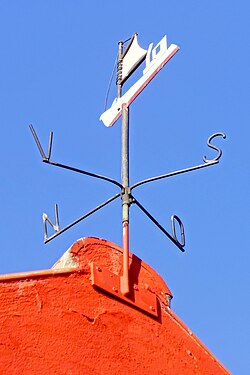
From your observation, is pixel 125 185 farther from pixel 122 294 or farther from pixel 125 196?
pixel 122 294

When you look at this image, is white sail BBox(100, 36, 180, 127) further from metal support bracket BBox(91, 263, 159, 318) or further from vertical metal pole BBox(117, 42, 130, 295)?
→ metal support bracket BBox(91, 263, 159, 318)

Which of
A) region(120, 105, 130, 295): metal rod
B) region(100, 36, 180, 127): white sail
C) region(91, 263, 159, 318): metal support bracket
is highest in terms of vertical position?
region(100, 36, 180, 127): white sail

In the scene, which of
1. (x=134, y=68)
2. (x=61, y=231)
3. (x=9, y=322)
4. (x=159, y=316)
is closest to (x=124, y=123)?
(x=134, y=68)

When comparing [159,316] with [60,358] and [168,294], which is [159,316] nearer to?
[168,294]

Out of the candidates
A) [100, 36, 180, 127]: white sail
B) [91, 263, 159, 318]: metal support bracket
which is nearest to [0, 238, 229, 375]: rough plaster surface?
[91, 263, 159, 318]: metal support bracket

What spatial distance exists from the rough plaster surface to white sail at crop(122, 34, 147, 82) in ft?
4.28

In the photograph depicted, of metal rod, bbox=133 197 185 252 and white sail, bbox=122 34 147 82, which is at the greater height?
white sail, bbox=122 34 147 82

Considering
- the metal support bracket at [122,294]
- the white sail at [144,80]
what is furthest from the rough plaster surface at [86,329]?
the white sail at [144,80]

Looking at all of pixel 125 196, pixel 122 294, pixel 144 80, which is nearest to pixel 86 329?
pixel 122 294

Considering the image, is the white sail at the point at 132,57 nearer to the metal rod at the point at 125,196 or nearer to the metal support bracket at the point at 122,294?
the metal rod at the point at 125,196

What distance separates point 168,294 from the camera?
519 cm

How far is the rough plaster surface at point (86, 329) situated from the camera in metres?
4.22

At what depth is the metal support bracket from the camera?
471 cm

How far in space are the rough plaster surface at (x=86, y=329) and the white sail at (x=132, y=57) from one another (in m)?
1.31
